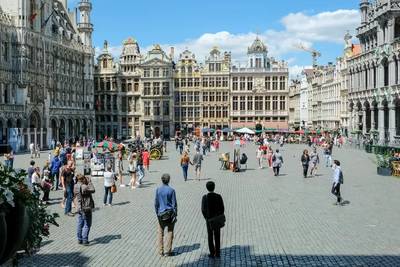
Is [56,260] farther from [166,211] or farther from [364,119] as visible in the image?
[364,119]

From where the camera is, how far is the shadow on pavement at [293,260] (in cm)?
1053

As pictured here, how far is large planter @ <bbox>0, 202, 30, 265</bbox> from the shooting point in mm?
4105

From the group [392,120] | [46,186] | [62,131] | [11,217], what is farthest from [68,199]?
[62,131]

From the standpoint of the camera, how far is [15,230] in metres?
4.18

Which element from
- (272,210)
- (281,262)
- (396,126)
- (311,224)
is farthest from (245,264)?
(396,126)

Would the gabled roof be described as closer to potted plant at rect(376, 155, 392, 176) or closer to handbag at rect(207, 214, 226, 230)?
potted plant at rect(376, 155, 392, 176)

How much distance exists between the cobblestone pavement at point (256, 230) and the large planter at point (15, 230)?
664cm

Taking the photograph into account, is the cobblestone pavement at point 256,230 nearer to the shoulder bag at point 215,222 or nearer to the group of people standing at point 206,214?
the group of people standing at point 206,214

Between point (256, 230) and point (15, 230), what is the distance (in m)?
10.3

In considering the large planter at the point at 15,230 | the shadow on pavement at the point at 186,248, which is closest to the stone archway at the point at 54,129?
the shadow on pavement at the point at 186,248

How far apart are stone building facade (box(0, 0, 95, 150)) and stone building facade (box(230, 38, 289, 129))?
25.2 m

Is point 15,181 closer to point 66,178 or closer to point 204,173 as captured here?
point 66,178

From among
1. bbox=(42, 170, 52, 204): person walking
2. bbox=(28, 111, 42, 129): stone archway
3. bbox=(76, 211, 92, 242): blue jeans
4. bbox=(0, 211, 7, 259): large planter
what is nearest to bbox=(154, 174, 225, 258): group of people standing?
bbox=(76, 211, 92, 242): blue jeans

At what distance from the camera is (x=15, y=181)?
15.3 feet
